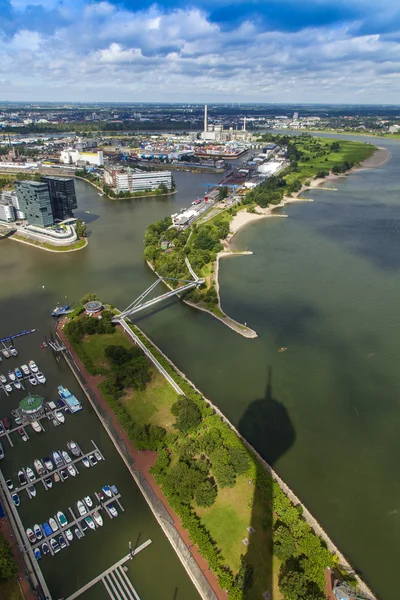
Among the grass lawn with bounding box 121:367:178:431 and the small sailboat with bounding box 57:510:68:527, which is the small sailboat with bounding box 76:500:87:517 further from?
the grass lawn with bounding box 121:367:178:431

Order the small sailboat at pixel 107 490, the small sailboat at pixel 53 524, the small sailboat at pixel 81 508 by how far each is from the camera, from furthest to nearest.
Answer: the small sailboat at pixel 107 490 → the small sailboat at pixel 81 508 → the small sailboat at pixel 53 524

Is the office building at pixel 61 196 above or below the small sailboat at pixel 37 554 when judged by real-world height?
above

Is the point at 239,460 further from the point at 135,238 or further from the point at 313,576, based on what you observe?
the point at 135,238

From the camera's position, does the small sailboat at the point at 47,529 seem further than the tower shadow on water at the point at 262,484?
→ Yes

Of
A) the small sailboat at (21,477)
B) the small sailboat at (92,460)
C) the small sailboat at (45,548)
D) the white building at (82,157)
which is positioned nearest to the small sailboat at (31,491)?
the small sailboat at (21,477)

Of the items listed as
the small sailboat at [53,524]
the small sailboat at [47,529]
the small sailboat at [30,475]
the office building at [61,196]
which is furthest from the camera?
the office building at [61,196]

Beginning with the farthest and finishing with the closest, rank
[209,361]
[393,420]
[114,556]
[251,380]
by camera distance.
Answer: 1. [209,361]
2. [251,380]
3. [393,420]
4. [114,556]

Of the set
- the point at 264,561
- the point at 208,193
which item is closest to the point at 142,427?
the point at 264,561

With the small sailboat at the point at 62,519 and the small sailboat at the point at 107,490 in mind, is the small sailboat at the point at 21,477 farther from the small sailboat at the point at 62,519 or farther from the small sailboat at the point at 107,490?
the small sailboat at the point at 107,490
